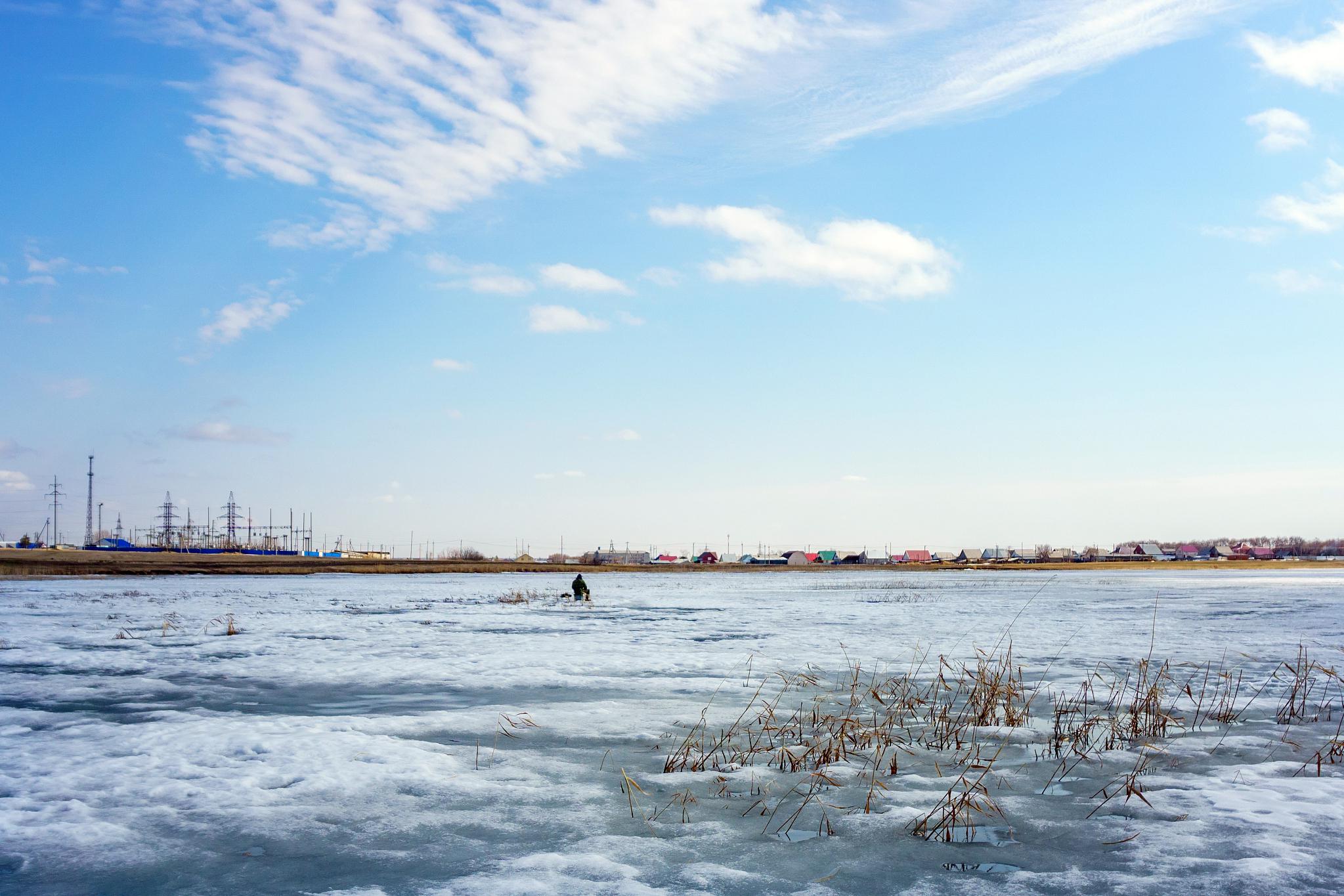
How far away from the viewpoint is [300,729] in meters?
8.81

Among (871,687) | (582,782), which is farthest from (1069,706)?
(582,782)

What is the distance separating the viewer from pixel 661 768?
291 inches

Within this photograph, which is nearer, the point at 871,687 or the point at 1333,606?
the point at 871,687

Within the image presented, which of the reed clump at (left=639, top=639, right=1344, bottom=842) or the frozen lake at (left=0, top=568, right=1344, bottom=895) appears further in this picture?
the reed clump at (left=639, top=639, right=1344, bottom=842)

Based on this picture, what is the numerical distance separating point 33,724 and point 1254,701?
1478 cm

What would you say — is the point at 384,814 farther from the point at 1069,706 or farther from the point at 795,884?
the point at 1069,706

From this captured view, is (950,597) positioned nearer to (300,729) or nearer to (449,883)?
(300,729)

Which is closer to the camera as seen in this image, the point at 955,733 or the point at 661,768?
the point at 661,768

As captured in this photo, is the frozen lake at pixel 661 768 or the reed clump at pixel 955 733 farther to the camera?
the reed clump at pixel 955 733

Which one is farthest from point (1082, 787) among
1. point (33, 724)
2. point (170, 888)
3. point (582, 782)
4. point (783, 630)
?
point (783, 630)

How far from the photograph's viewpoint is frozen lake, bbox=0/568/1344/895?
5105mm

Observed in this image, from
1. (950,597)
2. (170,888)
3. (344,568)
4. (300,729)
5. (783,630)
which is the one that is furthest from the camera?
(344,568)

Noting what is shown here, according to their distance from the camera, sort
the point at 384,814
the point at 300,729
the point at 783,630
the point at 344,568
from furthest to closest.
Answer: the point at 344,568
the point at 783,630
the point at 300,729
the point at 384,814

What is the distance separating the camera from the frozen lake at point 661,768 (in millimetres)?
5105
